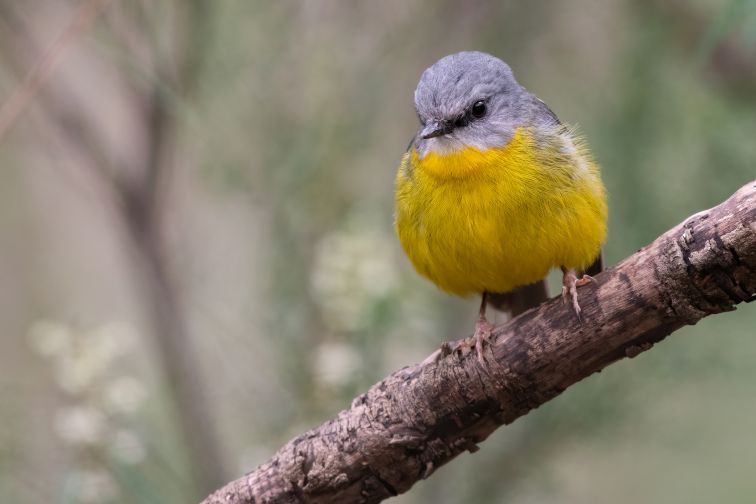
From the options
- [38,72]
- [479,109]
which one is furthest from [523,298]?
[38,72]

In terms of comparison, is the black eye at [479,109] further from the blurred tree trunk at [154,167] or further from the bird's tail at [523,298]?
the blurred tree trunk at [154,167]

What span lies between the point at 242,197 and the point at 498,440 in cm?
192

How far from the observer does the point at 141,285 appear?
5.90 metres

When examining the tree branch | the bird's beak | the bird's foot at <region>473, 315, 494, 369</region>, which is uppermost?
the bird's beak

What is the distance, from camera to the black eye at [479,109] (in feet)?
12.8

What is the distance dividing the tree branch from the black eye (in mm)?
861

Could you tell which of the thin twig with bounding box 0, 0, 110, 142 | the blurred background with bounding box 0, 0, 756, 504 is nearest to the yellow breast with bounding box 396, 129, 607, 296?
the blurred background with bounding box 0, 0, 756, 504

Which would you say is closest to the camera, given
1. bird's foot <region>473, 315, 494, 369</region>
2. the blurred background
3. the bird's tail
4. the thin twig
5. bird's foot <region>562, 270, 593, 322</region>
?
bird's foot <region>562, 270, 593, 322</region>

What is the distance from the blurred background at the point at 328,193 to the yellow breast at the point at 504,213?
30.9 inches

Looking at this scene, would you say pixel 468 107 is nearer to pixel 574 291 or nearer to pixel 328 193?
pixel 574 291

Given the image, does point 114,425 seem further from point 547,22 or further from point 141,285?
point 547,22

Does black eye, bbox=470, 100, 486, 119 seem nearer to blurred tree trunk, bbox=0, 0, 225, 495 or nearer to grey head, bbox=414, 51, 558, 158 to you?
grey head, bbox=414, 51, 558, 158

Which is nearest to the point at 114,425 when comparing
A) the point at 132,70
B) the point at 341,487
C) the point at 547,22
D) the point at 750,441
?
the point at 341,487

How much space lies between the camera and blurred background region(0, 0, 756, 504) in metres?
5.12
